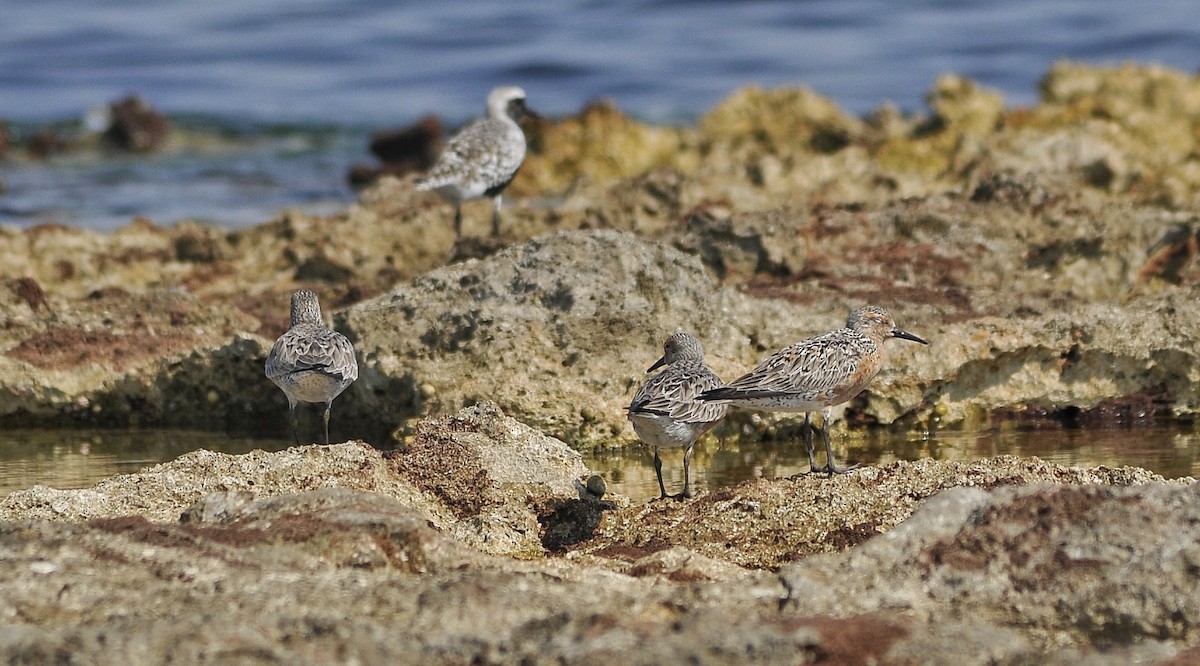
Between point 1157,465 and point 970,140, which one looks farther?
point 970,140

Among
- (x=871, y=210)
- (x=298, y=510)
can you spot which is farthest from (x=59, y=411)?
(x=871, y=210)

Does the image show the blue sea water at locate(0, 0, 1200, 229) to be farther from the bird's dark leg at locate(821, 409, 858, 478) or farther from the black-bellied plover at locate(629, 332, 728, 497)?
the black-bellied plover at locate(629, 332, 728, 497)

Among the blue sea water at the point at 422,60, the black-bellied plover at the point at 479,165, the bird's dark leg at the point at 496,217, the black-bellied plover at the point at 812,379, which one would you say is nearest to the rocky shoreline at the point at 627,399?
the bird's dark leg at the point at 496,217

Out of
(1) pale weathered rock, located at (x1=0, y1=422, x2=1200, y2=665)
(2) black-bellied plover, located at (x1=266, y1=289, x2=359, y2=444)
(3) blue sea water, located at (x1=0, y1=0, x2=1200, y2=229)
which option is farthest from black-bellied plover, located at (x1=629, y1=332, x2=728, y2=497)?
(3) blue sea water, located at (x1=0, y1=0, x2=1200, y2=229)

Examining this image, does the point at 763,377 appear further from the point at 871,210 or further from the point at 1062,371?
the point at 871,210

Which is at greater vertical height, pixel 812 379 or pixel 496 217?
pixel 812 379

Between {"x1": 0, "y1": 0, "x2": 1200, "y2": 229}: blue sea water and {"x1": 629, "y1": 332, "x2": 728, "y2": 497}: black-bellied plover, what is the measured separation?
1386cm

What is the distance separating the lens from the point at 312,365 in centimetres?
802

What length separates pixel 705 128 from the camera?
19000 mm

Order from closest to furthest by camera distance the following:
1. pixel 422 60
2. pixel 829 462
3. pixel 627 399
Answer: pixel 829 462
pixel 627 399
pixel 422 60

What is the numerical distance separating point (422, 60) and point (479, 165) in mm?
22004

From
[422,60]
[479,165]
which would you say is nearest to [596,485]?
[479,165]

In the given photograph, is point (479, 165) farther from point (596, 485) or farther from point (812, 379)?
point (596, 485)

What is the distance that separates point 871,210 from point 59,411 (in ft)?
19.5
